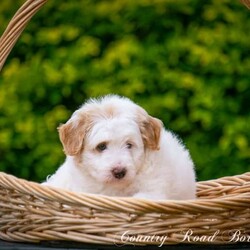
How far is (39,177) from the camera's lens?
4.48 metres

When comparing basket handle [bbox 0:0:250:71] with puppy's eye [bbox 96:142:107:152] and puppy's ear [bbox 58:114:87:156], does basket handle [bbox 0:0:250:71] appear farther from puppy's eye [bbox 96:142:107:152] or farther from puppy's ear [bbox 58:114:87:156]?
puppy's eye [bbox 96:142:107:152]

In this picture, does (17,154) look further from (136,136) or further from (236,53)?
(136,136)

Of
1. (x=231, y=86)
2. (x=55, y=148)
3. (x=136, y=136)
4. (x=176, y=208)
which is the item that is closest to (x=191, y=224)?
(x=176, y=208)

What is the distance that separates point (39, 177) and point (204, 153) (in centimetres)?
92

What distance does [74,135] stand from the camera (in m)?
2.80

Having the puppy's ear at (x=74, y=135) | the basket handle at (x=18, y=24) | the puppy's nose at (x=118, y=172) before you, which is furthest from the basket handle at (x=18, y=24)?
the puppy's nose at (x=118, y=172)

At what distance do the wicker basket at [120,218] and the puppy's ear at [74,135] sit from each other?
261mm

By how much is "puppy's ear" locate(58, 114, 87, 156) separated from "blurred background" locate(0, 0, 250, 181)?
1.47m

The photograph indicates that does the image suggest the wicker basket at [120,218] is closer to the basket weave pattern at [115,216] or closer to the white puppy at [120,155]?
the basket weave pattern at [115,216]

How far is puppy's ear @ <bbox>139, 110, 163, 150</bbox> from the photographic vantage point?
9.21 feet

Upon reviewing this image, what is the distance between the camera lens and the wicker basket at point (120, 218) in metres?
2.49

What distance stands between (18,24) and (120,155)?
577 mm

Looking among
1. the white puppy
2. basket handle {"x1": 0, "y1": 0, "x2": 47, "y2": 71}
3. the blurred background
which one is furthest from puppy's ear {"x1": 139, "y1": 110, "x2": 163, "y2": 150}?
the blurred background

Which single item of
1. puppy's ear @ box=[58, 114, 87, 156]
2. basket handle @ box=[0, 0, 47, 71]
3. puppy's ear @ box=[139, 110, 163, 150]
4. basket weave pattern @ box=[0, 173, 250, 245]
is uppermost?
basket handle @ box=[0, 0, 47, 71]
